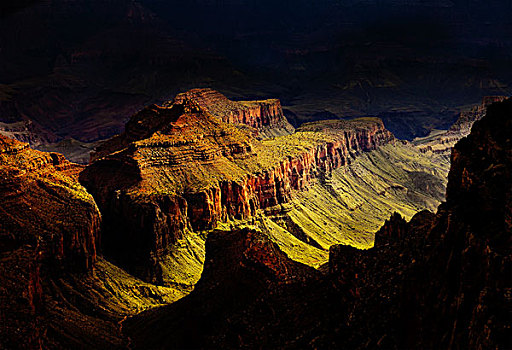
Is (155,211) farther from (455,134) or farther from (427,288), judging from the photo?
(455,134)

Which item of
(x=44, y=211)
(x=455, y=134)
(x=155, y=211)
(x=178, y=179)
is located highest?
(x=44, y=211)

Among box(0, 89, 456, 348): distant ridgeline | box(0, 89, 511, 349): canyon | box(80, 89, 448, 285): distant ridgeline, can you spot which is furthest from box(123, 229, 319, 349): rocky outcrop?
box(80, 89, 448, 285): distant ridgeline

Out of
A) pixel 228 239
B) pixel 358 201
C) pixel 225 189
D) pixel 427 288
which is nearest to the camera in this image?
pixel 427 288

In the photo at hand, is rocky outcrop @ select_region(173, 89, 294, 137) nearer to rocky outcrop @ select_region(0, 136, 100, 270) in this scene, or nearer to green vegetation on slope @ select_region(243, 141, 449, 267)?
green vegetation on slope @ select_region(243, 141, 449, 267)

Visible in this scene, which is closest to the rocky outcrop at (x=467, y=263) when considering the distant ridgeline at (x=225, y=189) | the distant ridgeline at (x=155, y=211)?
the distant ridgeline at (x=155, y=211)

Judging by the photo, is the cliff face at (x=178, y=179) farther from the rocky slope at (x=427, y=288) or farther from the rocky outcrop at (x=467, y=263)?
the rocky outcrop at (x=467, y=263)

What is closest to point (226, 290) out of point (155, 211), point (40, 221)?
point (40, 221)

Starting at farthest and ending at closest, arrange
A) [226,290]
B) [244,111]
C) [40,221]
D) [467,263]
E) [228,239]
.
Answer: [244,111] → [40,221] → [228,239] → [226,290] → [467,263]
